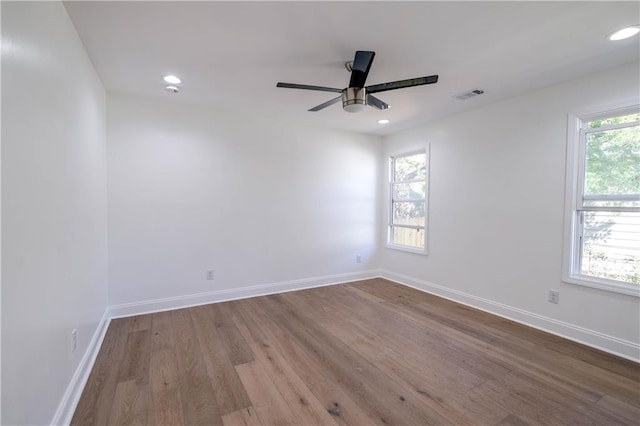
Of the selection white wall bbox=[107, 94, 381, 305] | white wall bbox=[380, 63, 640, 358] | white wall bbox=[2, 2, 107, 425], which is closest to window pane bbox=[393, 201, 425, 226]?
white wall bbox=[380, 63, 640, 358]

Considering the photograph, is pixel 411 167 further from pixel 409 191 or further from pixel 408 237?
pixel 408 237

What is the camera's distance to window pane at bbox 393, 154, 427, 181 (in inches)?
179

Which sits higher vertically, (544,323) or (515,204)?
(515,204)

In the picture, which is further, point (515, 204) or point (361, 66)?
point (515, 204)

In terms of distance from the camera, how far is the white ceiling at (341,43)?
72.1 inches

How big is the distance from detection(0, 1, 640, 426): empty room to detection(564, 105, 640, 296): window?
0.02m

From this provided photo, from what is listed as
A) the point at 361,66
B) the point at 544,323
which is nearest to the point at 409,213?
the point at 544,323

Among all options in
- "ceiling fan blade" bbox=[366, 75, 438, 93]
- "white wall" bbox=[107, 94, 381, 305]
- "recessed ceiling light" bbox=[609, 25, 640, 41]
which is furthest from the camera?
"white wall" bbox=[107, 94, 381, 305]

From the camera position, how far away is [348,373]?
224 cm

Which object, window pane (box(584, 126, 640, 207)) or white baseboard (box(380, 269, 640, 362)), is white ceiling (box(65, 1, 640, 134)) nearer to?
window pane (box(584, 126, 640, 207))

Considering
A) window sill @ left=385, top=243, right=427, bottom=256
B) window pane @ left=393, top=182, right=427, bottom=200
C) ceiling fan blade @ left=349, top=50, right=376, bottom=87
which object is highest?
ceiling fan blade @ left=349, top=50, right=376, bottom=87

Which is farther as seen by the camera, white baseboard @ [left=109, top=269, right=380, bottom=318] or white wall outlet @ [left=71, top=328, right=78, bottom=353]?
white baseboard @ [left=109, top=269, right=380, bottom=318]

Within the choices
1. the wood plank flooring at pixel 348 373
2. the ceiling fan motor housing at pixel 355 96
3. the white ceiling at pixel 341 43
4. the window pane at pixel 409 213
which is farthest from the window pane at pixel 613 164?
the ceiling fan motor housing at pixel 355 96

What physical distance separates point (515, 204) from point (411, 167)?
1.77 metres
